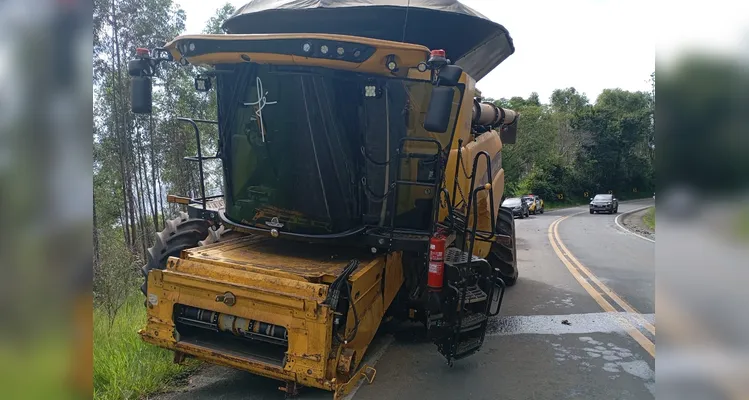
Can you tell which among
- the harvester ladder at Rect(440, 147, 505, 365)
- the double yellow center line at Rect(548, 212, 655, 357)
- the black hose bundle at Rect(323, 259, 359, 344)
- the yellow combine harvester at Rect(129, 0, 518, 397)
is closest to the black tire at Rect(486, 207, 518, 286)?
the double yellow center line at Rect(548, 212, 655, 357)

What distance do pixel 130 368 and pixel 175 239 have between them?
154cm

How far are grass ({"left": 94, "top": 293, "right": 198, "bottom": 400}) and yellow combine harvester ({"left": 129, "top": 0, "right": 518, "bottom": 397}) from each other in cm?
37

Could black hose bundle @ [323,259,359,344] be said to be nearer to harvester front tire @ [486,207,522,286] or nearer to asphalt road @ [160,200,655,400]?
asphalt road @ [160,200,655,400]

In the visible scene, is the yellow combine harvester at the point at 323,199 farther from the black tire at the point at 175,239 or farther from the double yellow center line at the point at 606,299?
the double yellow center line at the point at 606,299

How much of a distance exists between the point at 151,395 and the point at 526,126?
42.5m

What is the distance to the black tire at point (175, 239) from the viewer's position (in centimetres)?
538

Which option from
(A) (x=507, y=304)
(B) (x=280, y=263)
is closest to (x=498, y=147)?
(A) (x=507, y=304)

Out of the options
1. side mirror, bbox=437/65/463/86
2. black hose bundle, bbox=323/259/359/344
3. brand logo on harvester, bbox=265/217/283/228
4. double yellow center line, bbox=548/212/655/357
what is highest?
side mirror, bbox=437/65/463/86

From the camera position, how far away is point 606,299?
792 cm

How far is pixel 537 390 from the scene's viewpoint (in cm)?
457

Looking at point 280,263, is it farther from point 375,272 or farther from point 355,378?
point 355,378

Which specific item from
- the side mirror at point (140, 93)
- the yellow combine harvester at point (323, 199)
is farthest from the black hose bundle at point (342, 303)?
the side mirror at point (140, 93)

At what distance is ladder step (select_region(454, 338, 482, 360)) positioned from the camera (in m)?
4.63

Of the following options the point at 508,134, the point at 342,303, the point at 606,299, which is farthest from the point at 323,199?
the point at 508,134
